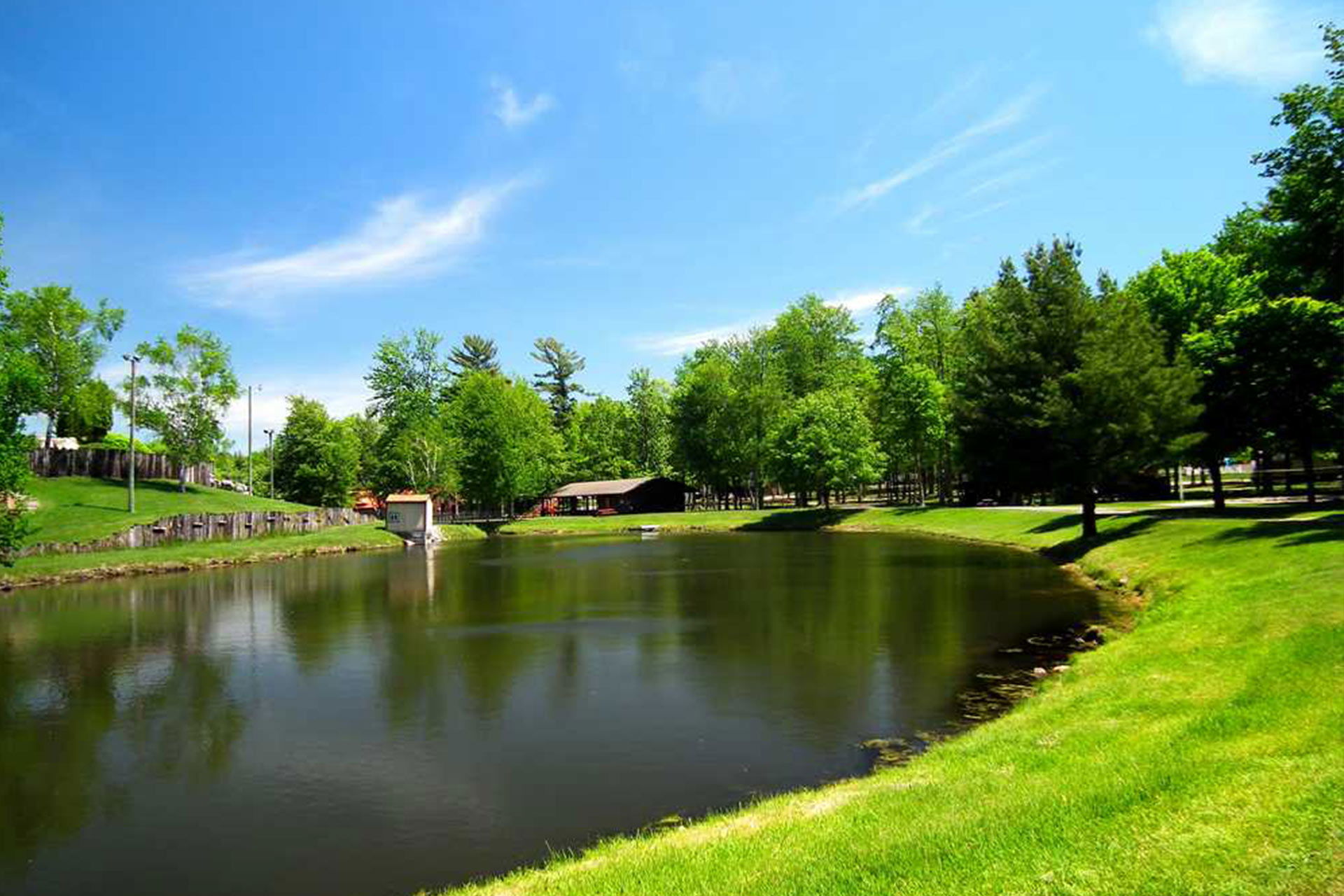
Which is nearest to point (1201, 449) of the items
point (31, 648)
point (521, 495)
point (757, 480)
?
point (31, 648)

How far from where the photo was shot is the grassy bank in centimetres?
4094

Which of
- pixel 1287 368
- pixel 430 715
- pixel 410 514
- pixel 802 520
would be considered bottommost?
pixel 430 715

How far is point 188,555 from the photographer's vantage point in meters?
49.5

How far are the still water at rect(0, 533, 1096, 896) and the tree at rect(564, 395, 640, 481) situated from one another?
3322 inches

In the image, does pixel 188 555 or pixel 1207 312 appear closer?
pixel 1207 312

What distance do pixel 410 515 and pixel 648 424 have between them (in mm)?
56755

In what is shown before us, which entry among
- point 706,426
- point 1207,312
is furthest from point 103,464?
point 1207,312

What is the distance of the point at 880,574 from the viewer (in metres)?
36.9

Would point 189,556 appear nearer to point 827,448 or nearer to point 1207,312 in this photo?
point 827,448

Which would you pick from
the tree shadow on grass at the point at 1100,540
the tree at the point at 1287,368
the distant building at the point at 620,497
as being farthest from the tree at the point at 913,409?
the tree at the point at 1287,368

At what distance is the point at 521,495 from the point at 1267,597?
87.4m

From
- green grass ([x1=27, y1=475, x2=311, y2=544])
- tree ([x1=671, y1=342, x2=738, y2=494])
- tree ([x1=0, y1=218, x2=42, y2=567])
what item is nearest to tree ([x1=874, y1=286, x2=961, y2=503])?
tree ([x1=671, y1=342, x2=738, y2=494])

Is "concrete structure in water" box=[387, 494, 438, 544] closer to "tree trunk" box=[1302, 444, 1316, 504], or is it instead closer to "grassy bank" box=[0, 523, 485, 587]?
"grassy bank" box=[0, 523, 485, 587]

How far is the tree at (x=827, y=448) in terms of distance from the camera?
79.9m
